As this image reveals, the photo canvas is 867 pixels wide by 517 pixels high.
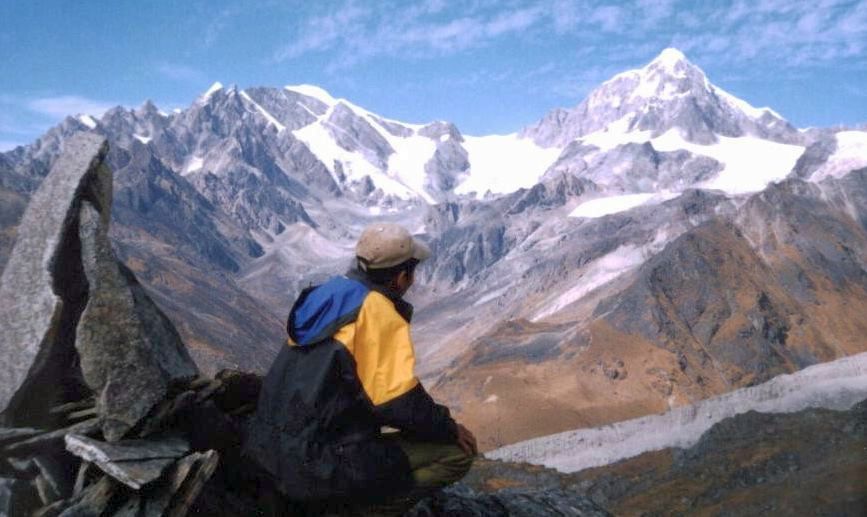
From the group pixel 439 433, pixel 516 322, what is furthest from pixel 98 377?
pixel 516 322

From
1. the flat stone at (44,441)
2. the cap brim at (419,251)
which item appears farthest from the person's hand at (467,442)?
the flat stone at (44,441)

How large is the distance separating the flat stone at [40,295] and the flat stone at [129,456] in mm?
1053

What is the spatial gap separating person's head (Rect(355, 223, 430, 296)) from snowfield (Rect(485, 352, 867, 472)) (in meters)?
34.7

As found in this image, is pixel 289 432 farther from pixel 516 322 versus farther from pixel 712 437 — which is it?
pixel 516 322

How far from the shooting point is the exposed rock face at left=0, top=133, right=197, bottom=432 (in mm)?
5805

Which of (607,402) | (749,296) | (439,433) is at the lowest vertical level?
(607,402)

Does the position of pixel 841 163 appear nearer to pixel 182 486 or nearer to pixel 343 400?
pixel 343 400

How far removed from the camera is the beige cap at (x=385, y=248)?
5480mm

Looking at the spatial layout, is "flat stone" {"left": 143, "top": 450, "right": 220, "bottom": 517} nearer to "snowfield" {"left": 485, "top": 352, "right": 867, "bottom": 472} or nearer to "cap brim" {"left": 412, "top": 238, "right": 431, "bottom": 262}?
"cap brim" {"left": 412, "top": 238, "right": 431, "bottom": 262}

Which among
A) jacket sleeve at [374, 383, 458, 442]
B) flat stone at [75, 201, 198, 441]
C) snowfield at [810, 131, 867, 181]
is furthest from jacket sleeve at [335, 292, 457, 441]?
snowfield at [810, 131, 867, 181]

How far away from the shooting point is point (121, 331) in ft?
19.5

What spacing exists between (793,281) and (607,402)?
28.6 m

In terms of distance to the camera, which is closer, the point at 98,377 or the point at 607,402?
the point at 98,377

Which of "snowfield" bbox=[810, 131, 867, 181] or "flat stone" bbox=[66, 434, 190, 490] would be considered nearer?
"flat stone" bbox=[66, 434, 190, 490]
